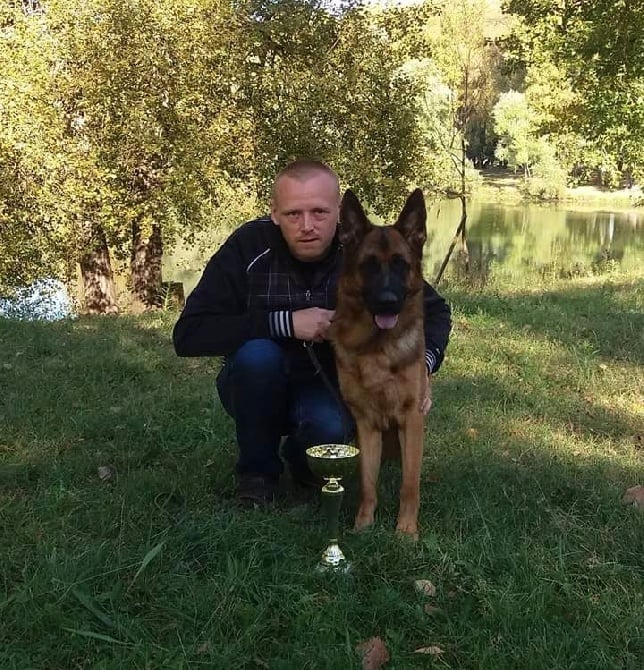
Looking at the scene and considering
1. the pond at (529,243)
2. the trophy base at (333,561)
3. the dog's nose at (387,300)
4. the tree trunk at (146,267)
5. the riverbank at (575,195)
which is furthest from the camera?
the riverbank at (575,195)

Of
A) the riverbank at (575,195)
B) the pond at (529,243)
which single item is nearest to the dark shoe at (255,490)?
the pond at (529,243)

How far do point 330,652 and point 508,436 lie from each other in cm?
245

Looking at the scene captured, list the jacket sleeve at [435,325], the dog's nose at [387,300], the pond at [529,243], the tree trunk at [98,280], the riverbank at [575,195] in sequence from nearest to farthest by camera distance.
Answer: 1. the dog's nose at [387,300]
2. the jacket sleeve at [435,325]
3. the tree trunk at [98,280]
4. the pond at [529,243]
5. the riverbank at [575,195]

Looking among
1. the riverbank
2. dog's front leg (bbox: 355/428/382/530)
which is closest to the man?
dog's front leg (bbox: 355/428/382/530)

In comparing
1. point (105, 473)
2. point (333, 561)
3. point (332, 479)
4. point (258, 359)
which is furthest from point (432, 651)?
point (105, 473)

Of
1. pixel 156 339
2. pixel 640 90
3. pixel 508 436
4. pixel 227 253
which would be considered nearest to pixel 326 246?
pixel 227 253

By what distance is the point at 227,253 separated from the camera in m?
3.41

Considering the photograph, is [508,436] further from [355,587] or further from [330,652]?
[330,652]

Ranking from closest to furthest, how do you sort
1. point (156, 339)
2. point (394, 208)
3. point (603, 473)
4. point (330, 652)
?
point (330, 652) → point (603, 473) → point (156, 339) → point (394, 208)

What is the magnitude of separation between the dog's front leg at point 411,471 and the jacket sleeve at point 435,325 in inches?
17.0

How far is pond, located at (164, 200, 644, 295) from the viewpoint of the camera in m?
15.6

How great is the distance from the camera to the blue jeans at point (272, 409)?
3.25 meters

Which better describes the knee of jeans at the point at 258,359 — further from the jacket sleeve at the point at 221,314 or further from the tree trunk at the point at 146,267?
the tree trunk at the point at 146,267

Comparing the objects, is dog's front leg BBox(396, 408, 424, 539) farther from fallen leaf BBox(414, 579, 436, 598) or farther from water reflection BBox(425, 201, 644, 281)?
water reflection BBox(425, 201, 644, 281)
